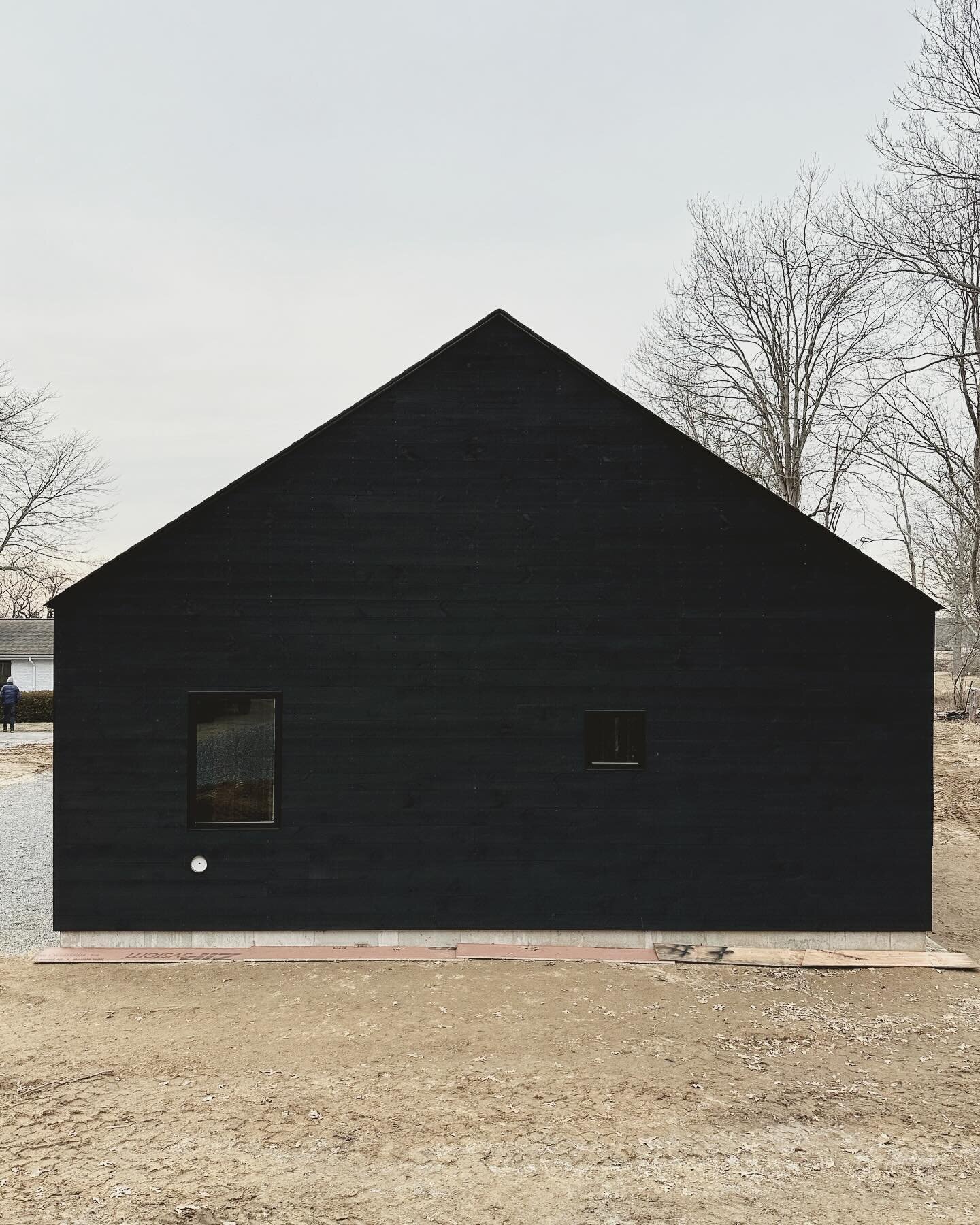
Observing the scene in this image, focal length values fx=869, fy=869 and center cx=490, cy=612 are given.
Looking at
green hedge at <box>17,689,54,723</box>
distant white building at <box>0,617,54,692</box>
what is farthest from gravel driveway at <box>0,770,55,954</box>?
distant white building at <box>0,617,54,692</box>

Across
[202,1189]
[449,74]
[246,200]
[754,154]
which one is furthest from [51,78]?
[202,1189]

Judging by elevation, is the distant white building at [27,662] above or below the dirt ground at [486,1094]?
above

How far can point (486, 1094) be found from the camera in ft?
18.2

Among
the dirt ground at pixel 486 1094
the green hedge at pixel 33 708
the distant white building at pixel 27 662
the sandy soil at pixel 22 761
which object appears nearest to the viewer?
the dirt ground at pixel 486 1094

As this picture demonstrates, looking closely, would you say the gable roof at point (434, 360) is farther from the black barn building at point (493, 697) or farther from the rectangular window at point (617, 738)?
the rectangular window at point (617, 738)

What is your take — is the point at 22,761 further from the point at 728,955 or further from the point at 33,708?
the point at 728,955

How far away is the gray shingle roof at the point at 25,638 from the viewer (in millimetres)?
39469

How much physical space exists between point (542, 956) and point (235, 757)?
3.46 metres

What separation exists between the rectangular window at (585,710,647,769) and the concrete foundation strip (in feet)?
5.85

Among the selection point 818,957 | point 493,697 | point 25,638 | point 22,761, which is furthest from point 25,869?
point 25,638

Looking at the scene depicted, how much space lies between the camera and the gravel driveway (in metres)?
9.00

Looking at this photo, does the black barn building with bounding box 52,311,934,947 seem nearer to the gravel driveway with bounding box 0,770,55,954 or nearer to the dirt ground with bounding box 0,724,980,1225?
the dirt ground with bounding box 0,724,980,1225

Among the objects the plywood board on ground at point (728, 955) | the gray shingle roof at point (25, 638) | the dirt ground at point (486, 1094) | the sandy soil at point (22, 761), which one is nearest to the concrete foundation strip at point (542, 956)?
the plywood board on ground at point (728, 955)

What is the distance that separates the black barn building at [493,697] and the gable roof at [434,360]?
0.16 feet
